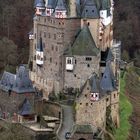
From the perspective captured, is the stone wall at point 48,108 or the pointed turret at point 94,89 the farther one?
the stone wall at point 48,108

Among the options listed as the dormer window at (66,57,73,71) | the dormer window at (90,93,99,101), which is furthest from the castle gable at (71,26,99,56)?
the dormer window at (90,93,99,101)

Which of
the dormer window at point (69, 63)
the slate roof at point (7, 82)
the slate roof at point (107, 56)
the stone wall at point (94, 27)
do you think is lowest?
the slate roof at point (7, 82)

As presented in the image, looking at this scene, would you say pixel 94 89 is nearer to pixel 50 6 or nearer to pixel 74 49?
pixel 74 49

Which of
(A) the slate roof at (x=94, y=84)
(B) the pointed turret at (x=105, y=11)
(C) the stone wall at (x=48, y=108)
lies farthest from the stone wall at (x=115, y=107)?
(B) the pointed turret at (x=105, y=11)

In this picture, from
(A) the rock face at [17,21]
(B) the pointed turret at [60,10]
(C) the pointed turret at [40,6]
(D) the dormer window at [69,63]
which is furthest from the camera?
(A) the rock face at [17,21]

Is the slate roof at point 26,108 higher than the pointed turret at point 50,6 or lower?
lower

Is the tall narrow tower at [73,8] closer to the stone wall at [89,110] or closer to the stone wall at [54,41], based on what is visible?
the stone wall at [54,41]

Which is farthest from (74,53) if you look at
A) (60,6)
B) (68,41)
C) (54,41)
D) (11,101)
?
(11,101)
